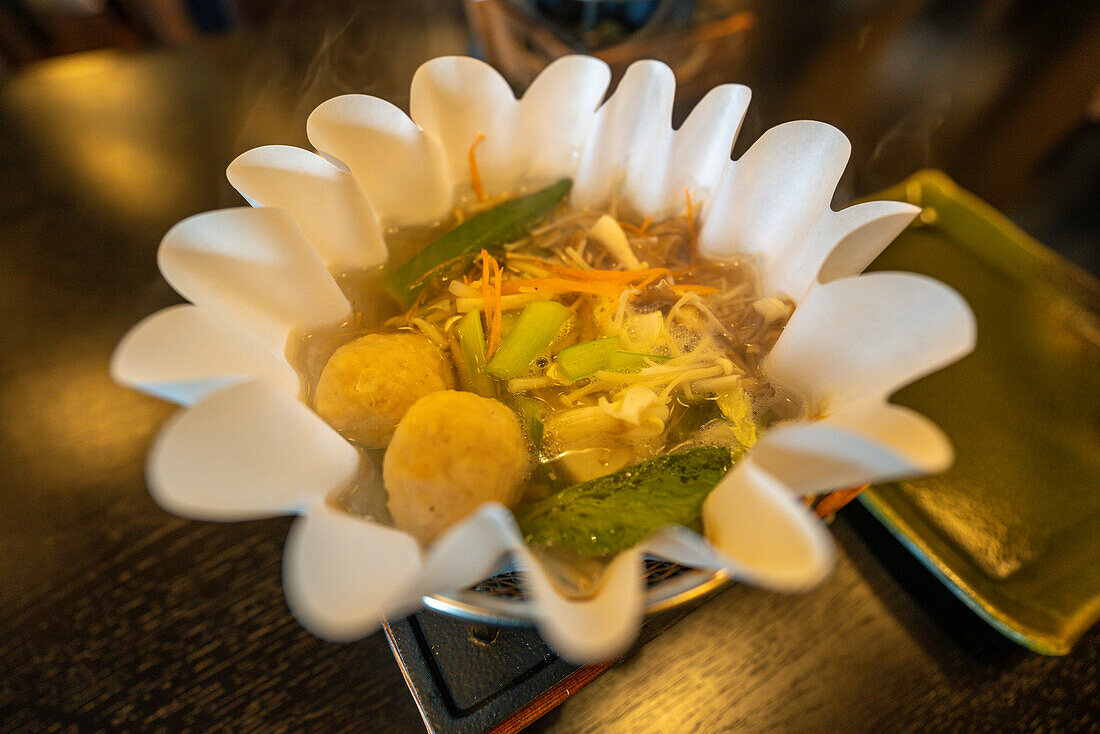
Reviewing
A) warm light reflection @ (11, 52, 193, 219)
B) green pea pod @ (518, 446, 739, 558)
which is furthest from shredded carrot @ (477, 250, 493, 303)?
warm light reflection @ (11, 52, 193, 219)

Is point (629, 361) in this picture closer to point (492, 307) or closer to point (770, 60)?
point (492, 307)

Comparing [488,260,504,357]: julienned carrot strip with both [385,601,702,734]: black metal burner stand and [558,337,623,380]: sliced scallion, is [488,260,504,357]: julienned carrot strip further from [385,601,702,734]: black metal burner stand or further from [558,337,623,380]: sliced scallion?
[385,601,702,734]: black metal burner stand

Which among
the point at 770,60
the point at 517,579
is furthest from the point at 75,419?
the point at 770,60

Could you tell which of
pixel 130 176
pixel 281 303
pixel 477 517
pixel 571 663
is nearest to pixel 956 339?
pixel 477 517

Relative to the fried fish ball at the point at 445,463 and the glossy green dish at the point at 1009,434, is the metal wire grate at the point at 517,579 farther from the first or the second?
the glossy green dish at the point at 1009,434

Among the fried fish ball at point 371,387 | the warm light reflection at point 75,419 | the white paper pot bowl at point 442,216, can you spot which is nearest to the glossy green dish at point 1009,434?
the white paper pot bowl at point 442,216
